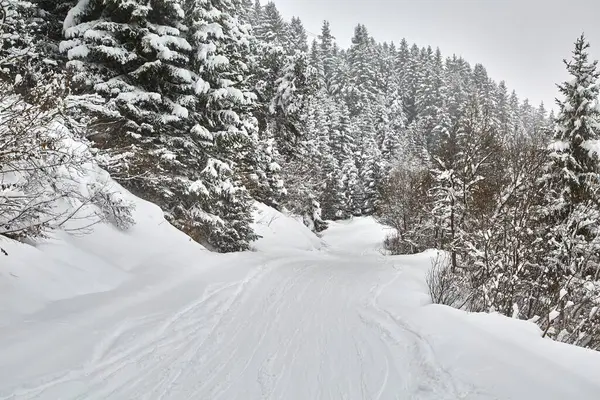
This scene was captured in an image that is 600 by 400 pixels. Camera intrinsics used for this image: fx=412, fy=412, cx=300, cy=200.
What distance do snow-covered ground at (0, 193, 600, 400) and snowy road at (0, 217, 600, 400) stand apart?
2 cm

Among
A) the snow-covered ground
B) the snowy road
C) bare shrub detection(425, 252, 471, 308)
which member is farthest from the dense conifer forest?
the snowy road

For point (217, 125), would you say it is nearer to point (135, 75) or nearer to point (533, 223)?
point (135, 75)

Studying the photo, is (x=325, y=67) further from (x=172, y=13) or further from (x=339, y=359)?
(x=339, y=359)

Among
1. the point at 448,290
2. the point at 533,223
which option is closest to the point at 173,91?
the point at 448,290

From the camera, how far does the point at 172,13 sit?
40.7 feet

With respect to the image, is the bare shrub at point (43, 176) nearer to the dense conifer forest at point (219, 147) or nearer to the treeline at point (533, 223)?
the dense conifer forest at point (219, 147)

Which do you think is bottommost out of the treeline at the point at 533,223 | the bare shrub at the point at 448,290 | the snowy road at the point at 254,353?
the snowy road at the point at 254,353

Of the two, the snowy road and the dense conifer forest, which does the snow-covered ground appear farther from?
the dense conifer forest

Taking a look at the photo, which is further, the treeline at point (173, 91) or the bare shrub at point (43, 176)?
the treeline at point (173, 91)

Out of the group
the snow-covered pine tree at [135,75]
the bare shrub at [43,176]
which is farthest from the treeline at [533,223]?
the snow-covered pine tree at [135,75]

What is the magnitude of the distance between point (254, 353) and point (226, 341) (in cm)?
56

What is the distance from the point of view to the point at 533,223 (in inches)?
398

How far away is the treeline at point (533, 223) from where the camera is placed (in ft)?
24.7

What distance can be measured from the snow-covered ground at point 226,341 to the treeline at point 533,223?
1.37 metres
